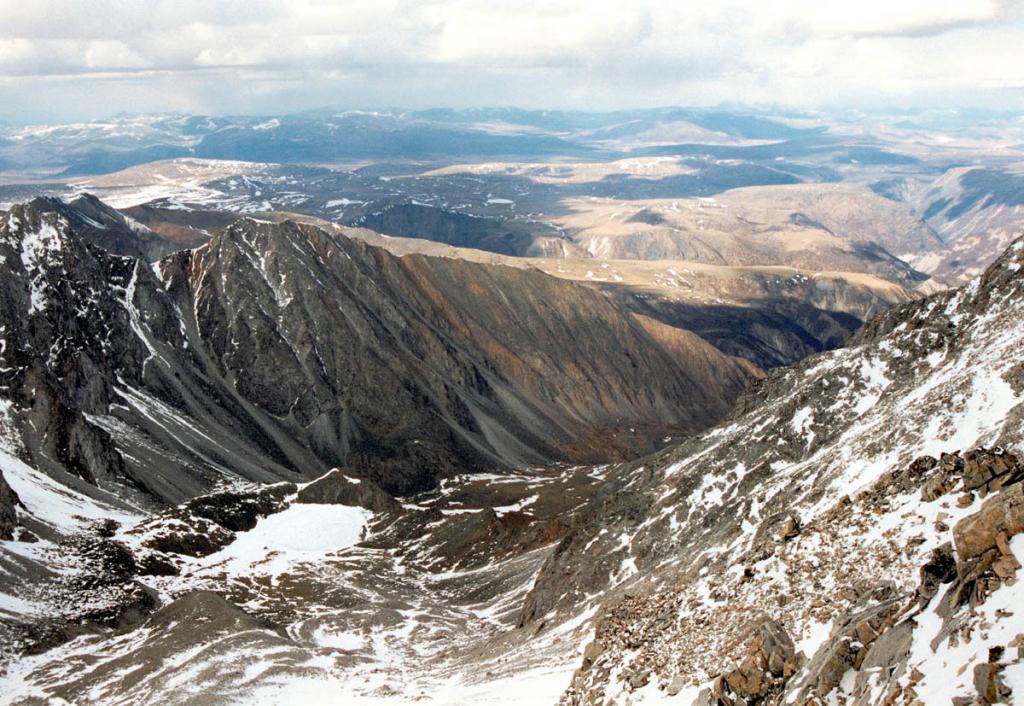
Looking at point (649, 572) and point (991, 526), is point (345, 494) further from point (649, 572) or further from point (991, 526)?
point (991, 526)

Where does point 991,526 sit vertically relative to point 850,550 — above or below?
above

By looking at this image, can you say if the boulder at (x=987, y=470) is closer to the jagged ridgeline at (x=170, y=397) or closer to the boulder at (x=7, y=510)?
the boulder at (x=7, y=510)

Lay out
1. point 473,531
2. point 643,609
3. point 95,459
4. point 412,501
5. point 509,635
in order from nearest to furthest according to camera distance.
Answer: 1. point 643,609
2. point 509,635
3. point 473,531
4. point 95,459
5. point 412,501

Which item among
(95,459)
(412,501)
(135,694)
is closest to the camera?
(135,694)

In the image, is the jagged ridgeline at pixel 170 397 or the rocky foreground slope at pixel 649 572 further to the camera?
the jagged ridgeline at pixel 170 397

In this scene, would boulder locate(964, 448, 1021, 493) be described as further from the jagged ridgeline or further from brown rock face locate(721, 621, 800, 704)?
the jagged ridgeline

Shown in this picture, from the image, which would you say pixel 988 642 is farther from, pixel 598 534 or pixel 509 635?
pixel 598 534

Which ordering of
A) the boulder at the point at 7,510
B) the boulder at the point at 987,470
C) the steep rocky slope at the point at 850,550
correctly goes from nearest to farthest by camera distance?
the steep rocky slope at the point at 850,550, the boulder at the point at 987,470, the boulder at the point at 7,510

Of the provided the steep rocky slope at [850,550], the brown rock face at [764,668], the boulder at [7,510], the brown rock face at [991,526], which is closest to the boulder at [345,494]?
the boulder at [7,510]

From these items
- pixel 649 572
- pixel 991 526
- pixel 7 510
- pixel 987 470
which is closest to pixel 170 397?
pixel 7 510

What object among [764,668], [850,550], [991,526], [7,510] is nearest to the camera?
[991,526]

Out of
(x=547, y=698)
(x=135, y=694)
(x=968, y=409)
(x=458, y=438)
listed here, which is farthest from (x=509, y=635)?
(x=458, y=438)
